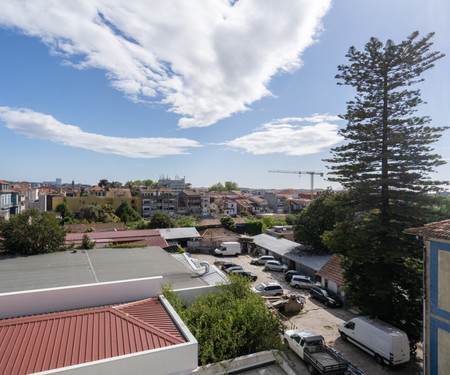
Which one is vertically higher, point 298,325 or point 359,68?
point 359,68

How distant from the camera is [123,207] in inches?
2200

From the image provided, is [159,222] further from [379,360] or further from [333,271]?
[379,360]

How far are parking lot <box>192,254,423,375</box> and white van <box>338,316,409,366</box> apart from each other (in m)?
0.35

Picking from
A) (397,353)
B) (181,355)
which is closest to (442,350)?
(397,353)

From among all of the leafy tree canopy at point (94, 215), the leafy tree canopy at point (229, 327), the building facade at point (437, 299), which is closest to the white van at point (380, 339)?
the building facade at point (437, 299)

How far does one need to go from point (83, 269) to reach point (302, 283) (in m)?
14.9

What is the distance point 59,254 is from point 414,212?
1725 centimetres

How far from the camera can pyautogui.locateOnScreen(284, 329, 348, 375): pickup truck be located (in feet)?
30.5

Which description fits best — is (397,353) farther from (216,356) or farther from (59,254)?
(59,254)

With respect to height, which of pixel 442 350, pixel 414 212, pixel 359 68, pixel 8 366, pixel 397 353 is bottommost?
pixel 397 353

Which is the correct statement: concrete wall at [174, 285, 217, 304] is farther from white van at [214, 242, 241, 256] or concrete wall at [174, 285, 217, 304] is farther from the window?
white van at [214, 242, 241, 256]

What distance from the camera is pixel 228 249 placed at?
30000mm

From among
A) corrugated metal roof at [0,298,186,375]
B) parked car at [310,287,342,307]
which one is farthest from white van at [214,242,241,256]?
corrugated metal roof at [0,298,186,375]

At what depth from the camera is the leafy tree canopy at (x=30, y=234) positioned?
13570mm
